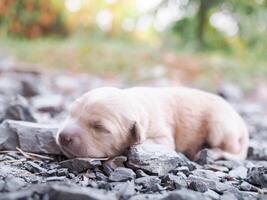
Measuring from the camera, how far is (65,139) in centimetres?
330

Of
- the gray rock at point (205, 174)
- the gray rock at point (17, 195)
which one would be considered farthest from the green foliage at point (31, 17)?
the gray rock at point (17, 195)

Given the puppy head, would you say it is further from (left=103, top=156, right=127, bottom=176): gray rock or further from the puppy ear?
(left=103, top=156, right=127, bottom=176): gray rock

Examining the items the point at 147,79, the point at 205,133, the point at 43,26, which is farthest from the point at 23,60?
the point at 205,133

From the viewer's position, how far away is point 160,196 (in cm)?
266

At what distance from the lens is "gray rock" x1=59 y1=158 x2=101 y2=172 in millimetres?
3174

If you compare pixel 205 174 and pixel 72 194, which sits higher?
pixel 72 194

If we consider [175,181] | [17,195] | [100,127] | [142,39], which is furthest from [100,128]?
[142,39]

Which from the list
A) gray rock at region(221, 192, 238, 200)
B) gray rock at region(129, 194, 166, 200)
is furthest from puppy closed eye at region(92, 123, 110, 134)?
gray rock at region(221, 192, 238, 200)

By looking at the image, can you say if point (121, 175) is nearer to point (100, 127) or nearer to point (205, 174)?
point (100, 127)

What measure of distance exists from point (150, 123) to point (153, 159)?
581 mm

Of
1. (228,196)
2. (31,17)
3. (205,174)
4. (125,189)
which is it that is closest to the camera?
(125,189)

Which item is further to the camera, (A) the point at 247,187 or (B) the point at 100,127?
(B) the point at 100,127

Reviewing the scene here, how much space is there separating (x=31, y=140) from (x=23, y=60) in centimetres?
639

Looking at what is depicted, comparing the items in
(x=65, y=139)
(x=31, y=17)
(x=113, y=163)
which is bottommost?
(x=113, y=163)
